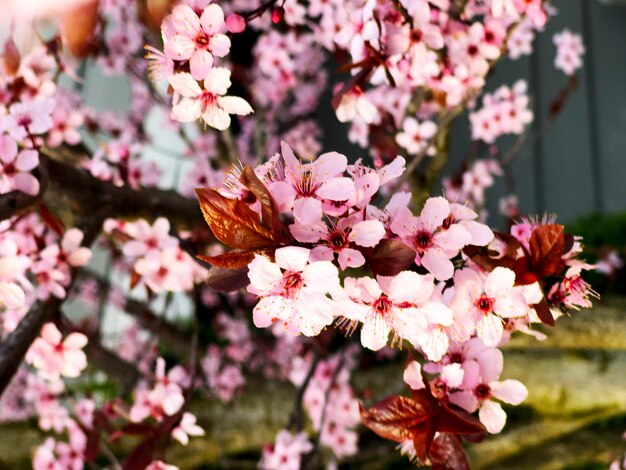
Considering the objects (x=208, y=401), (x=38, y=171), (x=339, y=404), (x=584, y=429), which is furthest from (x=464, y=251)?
(x=208, y=401)

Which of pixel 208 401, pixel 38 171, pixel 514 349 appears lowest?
pixel 208 401

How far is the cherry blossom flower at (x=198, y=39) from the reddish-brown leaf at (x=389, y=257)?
31 cm

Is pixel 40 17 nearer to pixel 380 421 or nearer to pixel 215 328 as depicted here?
pixel 380 421

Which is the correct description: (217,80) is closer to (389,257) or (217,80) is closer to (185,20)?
(185,20)

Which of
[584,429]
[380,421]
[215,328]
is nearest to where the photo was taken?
[380,421]

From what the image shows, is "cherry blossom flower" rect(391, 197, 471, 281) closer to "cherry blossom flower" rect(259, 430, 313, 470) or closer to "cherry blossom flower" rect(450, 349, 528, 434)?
"cherry blossom flower" rect(450, 349, 528, 434)

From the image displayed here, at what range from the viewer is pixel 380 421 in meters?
0.65

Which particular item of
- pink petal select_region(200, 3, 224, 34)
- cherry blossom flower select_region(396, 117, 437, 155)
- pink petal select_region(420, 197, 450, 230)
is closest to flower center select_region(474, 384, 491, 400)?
pink petal select_region(420, 197, 450, 230)

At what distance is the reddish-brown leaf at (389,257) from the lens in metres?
0.52

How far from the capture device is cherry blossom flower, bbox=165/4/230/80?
674 mm

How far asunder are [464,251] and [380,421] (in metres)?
0.21

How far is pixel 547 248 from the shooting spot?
61 centimetres

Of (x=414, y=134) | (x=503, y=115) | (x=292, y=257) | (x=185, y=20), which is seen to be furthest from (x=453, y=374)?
(x=503, y=115)

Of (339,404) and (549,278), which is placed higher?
(549,278)
